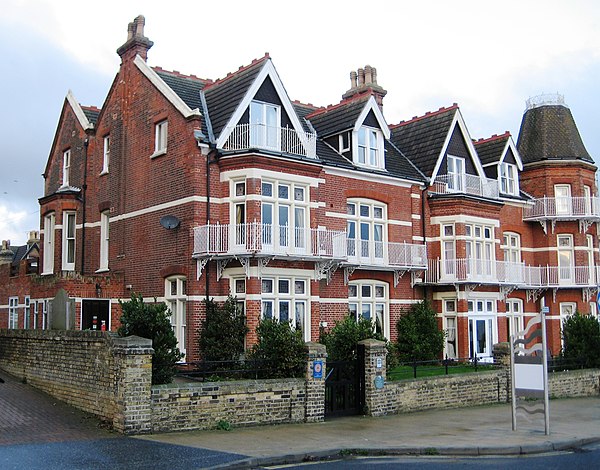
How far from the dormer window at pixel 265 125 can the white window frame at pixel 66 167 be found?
1133cm

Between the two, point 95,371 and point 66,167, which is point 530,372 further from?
point 66,167

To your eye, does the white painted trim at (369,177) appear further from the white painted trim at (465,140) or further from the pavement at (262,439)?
the pavement at (262,439)

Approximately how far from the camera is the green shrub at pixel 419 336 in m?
28.2

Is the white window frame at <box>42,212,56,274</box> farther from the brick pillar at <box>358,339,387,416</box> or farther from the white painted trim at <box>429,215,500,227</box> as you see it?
the brick pillar at <box>358,339,387,416</box>

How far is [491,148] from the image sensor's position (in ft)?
115

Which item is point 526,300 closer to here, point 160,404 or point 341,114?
point 341,114

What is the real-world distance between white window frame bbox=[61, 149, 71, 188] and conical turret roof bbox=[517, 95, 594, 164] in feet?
73.9

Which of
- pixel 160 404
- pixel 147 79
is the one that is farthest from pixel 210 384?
pixel 147 79

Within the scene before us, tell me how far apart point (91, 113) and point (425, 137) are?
1521 centimetres

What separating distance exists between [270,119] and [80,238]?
10.3 m

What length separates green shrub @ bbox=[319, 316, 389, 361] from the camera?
18.4 meters

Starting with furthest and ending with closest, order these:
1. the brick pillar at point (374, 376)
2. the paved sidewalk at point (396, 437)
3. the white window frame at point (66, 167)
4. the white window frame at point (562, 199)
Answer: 1. the white window frame at point (562, 199)
2. the white window frame at point (66, 167)
3. the brick pillar at point (374, 376)
4. the paved sidewalk at point (396, 437)

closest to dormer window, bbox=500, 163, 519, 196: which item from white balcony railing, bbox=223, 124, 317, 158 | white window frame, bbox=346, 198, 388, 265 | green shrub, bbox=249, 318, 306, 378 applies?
white window frame, bbox=346, 198, 388, 265

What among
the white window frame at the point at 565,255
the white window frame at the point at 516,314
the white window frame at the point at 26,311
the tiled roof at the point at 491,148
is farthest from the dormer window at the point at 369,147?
the white window frame at the point at 26,311
